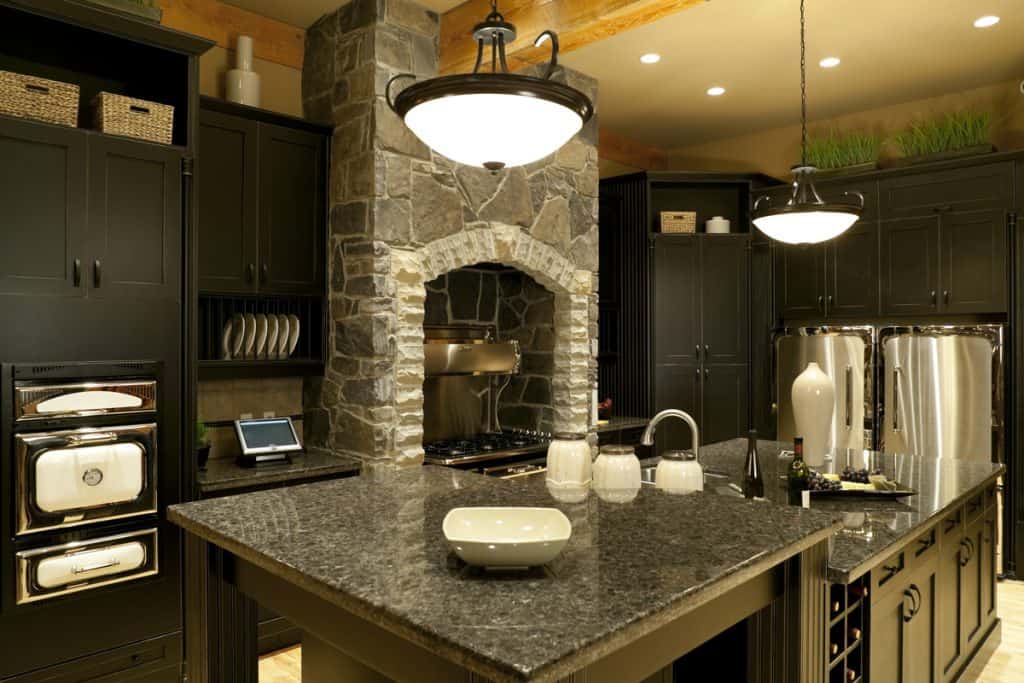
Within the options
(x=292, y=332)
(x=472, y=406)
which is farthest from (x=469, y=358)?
(x=292, y=332)

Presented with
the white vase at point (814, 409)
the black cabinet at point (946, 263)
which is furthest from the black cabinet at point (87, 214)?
the black cabinet at point (946, 263)

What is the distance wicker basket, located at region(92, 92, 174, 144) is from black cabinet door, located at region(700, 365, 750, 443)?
401 centimetres

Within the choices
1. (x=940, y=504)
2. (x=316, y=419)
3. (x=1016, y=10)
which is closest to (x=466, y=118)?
(x=940, y=504)

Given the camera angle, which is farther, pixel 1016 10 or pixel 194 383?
pixel 1016 10

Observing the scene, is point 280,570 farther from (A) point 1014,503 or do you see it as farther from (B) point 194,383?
(A) point 1014,503

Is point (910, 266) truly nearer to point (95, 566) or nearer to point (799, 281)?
point (799, 281)

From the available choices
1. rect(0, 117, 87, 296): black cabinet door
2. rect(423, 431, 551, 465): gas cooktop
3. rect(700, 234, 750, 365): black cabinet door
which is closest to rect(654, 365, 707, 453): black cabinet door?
rect(700, 234, 750, 365): black cabinet door

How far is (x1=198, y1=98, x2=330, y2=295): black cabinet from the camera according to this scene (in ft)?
11.4

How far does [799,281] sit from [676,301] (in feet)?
3.01

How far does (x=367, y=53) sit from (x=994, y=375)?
421 cm

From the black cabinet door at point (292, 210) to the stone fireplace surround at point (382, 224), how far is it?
0.08 m

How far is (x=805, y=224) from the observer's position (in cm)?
308

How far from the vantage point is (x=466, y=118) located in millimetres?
1604

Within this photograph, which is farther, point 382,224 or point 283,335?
point 283,335
